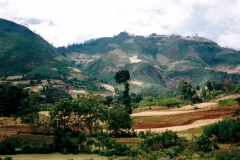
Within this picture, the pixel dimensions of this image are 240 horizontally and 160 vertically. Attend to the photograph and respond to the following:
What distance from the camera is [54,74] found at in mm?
176625

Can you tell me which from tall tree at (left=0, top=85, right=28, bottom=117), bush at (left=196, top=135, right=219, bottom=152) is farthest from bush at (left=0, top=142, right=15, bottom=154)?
tall tree at (left=0, top=85, right=28, bottom=117)

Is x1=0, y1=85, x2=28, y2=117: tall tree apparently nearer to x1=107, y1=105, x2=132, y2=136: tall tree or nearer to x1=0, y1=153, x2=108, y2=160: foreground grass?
x1=107, y1=105, x2=132, y2=136: tall tree

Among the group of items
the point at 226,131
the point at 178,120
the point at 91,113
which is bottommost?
the point at 178,120

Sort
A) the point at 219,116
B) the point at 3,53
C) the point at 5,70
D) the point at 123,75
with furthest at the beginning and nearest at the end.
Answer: the point at 3,53 < the point at 5,70 < the point at 123,75 < the point at 219,116

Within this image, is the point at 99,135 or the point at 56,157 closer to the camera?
the point at 56,157

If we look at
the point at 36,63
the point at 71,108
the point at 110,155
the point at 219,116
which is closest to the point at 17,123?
the point at 71,108

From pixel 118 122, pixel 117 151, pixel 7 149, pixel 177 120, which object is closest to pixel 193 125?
pixel 177 120

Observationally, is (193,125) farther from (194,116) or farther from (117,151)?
(117,151)

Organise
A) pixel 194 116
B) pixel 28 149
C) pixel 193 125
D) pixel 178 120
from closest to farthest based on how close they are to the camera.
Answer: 1. pixel 28 149
2. pixel 193 125
3. pixel 178 120
4. pixel 194 116

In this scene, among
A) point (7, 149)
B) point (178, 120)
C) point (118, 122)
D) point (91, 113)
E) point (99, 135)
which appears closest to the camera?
point (7, 149)

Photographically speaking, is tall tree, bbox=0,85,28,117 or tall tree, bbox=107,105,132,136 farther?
tall tree, bbox=0,85,28,117

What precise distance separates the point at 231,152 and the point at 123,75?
74619 millimetres

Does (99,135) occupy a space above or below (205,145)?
above

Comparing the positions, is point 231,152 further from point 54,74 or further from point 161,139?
point 54,74
